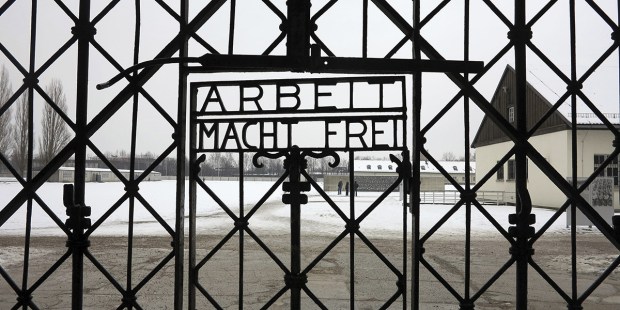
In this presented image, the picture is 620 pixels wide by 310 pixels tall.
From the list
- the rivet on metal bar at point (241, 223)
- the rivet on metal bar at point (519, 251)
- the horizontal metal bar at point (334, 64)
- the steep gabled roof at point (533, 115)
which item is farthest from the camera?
the steep gabled roof at point (533, 115)

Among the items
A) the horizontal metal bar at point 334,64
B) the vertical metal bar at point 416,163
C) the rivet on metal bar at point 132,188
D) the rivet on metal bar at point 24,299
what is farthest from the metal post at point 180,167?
the vertical metal bar at point 416,163

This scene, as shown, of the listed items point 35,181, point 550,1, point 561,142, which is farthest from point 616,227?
point 561,142

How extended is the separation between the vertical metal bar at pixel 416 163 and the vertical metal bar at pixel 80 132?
5.42 feet

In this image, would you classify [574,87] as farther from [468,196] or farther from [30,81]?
[30,81]

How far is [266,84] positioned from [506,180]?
30.0 metres

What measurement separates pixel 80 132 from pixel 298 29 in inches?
47.8

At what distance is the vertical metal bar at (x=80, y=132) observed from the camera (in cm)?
208

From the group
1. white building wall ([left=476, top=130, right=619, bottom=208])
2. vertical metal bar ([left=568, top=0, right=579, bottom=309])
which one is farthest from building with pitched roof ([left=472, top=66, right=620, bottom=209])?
vertical metal bar ([left=568, top=0, right=579, bottom=309])

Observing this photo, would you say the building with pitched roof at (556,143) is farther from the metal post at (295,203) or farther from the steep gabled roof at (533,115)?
the metal post at (295,203)

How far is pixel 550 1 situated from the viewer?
7.20 ft

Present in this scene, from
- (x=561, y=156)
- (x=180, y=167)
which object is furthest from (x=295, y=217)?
(x=561, y=156)

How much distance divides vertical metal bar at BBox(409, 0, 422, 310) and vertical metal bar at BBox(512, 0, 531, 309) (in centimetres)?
47

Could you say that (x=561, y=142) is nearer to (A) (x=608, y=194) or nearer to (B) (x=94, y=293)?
(A) (x=608, y=194)

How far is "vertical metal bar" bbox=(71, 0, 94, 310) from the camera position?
2.08m
